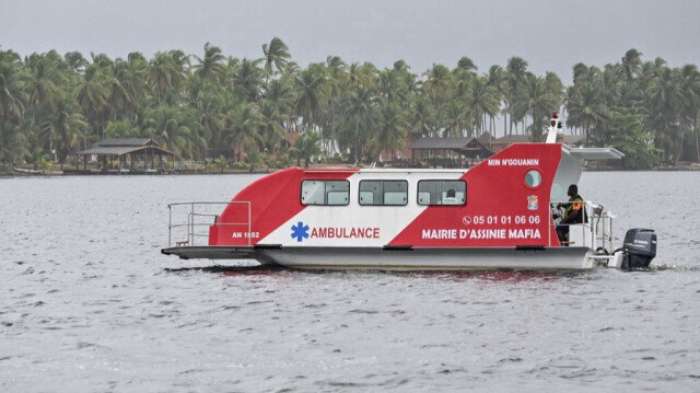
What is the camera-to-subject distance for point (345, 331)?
23375 millimetres

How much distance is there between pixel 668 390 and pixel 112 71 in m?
158

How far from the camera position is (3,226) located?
6316 centimetres

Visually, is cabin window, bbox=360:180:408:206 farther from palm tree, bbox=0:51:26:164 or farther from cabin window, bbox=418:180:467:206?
palm tree, bbox=0:51:26:164

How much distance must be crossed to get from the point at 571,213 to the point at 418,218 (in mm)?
3567

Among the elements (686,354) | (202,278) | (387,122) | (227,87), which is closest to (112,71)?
(227,87)

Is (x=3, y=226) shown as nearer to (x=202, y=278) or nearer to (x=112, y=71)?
(x=202, y=278)

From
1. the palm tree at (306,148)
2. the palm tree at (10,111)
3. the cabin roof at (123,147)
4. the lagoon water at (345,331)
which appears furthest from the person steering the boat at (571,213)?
the palm tree at (306,148)

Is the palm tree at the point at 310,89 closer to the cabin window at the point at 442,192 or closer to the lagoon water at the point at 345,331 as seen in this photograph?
the lagoon water at the point at 345,331

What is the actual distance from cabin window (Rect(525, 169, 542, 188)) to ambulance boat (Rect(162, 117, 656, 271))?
0.08ft

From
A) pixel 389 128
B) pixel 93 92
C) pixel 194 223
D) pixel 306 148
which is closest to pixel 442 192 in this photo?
pixel 194 223

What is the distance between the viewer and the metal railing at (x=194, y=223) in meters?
29.2

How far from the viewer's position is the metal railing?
2925cm

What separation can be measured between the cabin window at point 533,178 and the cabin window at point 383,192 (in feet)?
9.29

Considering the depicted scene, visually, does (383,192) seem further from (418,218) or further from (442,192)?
(442,192)
